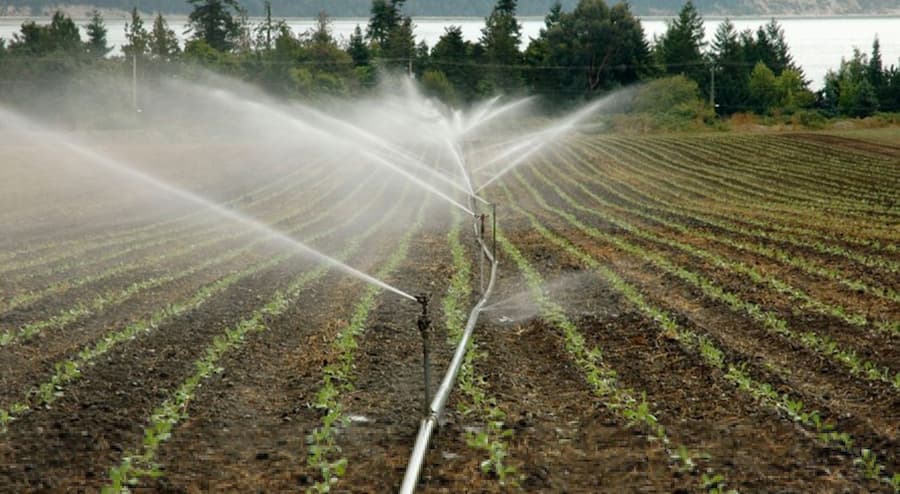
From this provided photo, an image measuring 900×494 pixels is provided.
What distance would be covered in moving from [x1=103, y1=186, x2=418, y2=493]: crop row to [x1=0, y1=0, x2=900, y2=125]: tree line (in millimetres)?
61199

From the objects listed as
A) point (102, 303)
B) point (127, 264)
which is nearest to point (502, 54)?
point (127, 264)

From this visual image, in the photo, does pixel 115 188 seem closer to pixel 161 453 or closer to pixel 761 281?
pixel 761 281

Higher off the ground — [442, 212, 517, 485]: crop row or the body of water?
the body of water

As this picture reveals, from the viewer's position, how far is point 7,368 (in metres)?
11.6

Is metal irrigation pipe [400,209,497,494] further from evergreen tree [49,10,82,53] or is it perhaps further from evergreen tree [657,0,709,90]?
evergreen tree [657,0,709,90]

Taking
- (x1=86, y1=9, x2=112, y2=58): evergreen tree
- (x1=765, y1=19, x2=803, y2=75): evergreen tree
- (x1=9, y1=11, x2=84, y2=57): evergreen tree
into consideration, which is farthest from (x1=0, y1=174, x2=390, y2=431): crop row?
(x1=765, y1=19, x2=803, y2=75): evergreen tree

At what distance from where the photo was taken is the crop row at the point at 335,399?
8.12 m

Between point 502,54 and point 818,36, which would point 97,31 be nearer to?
point 502,54

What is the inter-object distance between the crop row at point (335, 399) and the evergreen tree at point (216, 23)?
104 m

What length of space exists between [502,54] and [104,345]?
3885 inches

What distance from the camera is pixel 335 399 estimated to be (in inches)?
407

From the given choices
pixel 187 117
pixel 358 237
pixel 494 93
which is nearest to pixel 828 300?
pixel 358 237

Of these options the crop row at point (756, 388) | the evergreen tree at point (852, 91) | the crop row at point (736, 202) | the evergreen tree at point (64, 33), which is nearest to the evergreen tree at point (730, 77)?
the evergreen tree at point (852, 91)

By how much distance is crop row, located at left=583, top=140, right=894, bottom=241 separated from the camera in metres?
27.3
